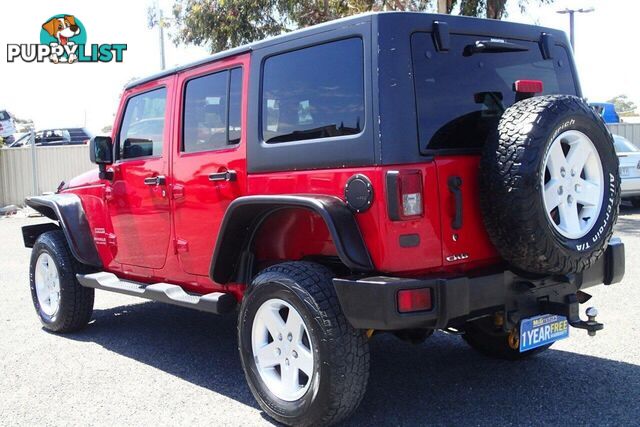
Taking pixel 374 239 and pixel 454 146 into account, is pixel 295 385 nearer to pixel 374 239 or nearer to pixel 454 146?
pixel 374 239

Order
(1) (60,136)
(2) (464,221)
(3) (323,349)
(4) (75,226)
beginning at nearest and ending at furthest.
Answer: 1. (3) (323,349)
2. (2) (464,221)
3. (4) (75,226)
4. (1) (60,136)

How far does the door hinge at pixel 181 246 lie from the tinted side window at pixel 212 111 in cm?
60

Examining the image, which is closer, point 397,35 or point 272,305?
point 397,35

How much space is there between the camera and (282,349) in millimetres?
3707

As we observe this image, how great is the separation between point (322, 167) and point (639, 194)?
11.3 m

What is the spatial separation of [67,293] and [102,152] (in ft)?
4.01

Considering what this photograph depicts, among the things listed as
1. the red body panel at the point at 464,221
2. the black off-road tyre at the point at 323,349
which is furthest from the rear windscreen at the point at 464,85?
the black off-road tyre at the point at 323,349

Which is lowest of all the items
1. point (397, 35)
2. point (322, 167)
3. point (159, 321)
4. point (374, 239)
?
point (159, 321)

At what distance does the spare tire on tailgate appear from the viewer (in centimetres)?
325

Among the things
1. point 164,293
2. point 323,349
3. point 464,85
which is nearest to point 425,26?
point 464,85

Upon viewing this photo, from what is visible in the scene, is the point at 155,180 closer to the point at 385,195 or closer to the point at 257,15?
the point at 385,195

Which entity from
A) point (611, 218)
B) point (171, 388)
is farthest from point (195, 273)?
point (611, 218)

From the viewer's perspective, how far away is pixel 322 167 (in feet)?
11.6

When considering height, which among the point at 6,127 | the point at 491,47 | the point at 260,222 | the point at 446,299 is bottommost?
the point at 446,299
